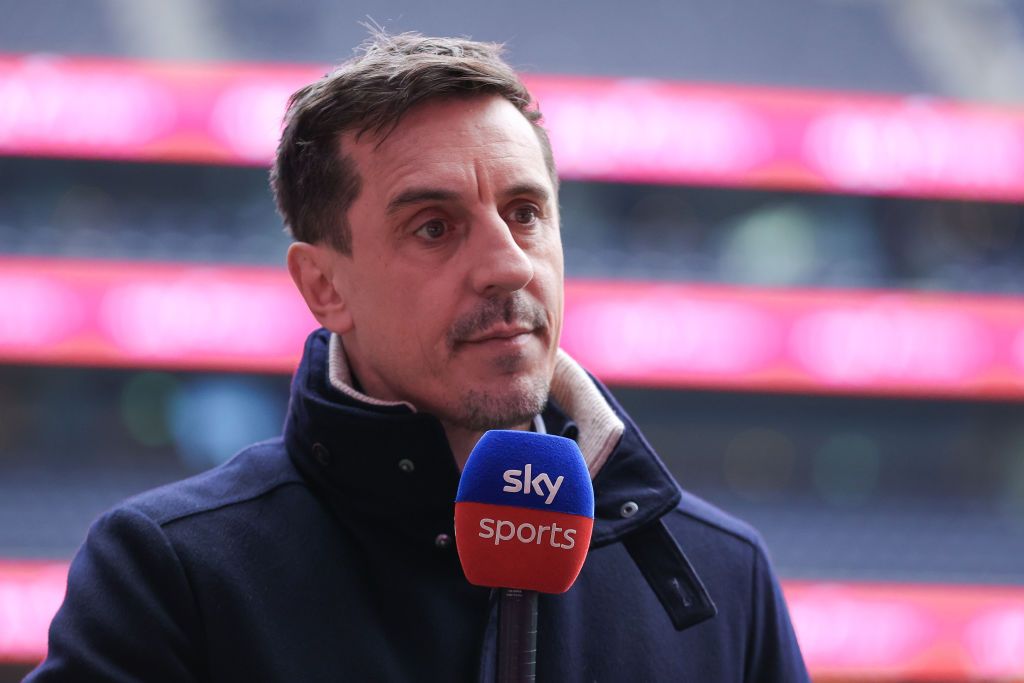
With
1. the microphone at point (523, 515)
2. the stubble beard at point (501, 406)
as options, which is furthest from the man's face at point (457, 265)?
the microphone at point (523, 515)

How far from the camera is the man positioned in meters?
0.92

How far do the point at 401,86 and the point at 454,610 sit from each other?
0.44 metres

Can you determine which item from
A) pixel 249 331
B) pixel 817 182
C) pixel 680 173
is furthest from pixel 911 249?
pixel 249 331

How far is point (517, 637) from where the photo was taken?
2.51 ft

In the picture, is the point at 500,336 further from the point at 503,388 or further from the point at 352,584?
the point at 352,584

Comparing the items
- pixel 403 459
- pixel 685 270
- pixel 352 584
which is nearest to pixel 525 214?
pixel 403 459

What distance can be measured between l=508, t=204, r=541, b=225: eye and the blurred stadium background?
575cm

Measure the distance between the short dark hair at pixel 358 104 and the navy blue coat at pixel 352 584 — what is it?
14cm

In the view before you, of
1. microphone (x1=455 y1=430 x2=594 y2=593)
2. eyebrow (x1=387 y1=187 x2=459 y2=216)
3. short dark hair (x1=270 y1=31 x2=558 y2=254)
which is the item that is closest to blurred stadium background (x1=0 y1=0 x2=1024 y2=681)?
short dark hair (x1=270 y1=31 x2=558 y2=254)

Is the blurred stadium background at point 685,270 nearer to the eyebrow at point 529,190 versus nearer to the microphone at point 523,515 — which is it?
the eyebrow at point 529,190

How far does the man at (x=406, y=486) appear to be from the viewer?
921 mm

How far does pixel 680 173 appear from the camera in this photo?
704 centimetres

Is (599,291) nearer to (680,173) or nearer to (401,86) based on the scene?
(680,173)

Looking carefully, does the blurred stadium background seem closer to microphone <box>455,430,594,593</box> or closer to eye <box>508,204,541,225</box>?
eye <box>508,204,541,225</box>
